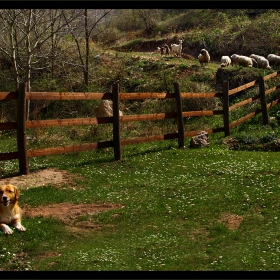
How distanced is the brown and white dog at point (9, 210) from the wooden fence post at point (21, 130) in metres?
3.53

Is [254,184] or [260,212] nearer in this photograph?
[260,212]

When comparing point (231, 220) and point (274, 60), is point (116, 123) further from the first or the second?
point (274, 60)

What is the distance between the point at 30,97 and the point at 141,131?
6.34 meters

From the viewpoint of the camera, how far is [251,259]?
730cm

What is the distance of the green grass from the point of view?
7352 millimetres

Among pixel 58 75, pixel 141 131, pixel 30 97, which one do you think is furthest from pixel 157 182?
pixel 58 75

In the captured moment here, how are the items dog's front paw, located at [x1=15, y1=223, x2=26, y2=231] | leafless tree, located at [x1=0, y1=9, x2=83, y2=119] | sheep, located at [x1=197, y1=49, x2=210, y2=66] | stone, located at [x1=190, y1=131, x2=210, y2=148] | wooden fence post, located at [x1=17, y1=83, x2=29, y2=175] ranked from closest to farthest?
dog's front paw, located at [x1=15, y1=223, x2=26, y2=231] → wooden fence post, located at [x1=17, y1=83, x2=29, y2=175] → stone, located at [x1=190, y1=131, x2=210, y2=148] → leafless tree, located at [x1=0, y1=9, x2=83, y2=119] → sheep, located at [x1=197, y1=49, x2=210, y2=66]

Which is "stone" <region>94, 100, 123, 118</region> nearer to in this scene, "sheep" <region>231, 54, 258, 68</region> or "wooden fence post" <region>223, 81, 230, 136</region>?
"wooden fence post" <region>223, 81, 230, 136</region>

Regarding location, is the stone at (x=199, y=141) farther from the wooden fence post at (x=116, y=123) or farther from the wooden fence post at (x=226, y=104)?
the wooden fence post at (x=116, y=123)

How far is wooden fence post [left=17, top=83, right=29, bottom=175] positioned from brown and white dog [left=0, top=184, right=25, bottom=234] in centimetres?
353

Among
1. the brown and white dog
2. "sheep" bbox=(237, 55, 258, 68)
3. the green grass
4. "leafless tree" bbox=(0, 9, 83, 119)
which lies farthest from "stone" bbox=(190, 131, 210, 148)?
"sheep" bbox=(237, 55, 258, 68)

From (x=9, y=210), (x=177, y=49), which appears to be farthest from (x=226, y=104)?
(x=177, y=49)
